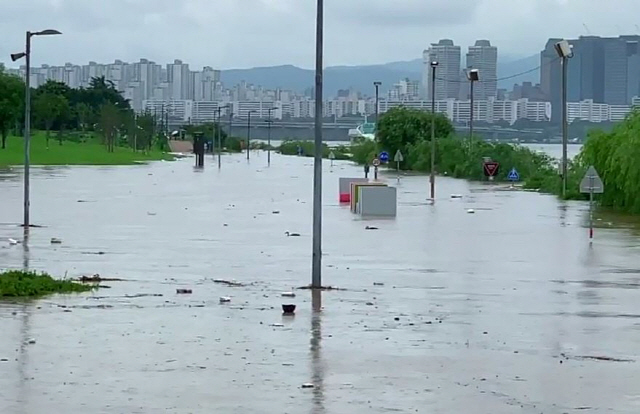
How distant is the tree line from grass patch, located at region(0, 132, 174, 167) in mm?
1254

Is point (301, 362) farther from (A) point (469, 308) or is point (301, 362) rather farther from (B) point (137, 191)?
(B) point (137, 191)

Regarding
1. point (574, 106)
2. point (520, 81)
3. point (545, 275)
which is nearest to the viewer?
point (545, 275)

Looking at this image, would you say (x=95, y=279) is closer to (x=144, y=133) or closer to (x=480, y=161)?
(x=480, y=161)

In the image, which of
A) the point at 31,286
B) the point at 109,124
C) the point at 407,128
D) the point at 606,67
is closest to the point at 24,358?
the point at 31,286

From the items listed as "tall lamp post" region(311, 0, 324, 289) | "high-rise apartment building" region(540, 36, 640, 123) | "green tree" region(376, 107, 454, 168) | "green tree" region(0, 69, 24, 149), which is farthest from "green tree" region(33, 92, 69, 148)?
"tall lamp post" region(311, 0, 324, 289)

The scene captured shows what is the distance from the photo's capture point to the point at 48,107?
13238 cm

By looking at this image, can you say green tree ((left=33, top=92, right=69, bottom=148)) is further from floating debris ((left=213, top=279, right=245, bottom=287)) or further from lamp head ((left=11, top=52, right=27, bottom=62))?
floating debris ((left=213, top=279, right=245, bottom=287))

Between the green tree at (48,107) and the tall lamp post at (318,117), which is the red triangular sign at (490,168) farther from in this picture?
the tall lamp post at (318,117)

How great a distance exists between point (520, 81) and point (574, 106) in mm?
51527

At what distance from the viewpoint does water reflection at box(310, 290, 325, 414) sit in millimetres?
12039

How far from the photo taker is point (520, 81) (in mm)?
198000

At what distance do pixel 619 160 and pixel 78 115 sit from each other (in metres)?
116

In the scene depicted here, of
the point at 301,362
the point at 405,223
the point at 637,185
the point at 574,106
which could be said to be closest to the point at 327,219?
the point at 405,223

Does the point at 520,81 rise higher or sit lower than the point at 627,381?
higher
